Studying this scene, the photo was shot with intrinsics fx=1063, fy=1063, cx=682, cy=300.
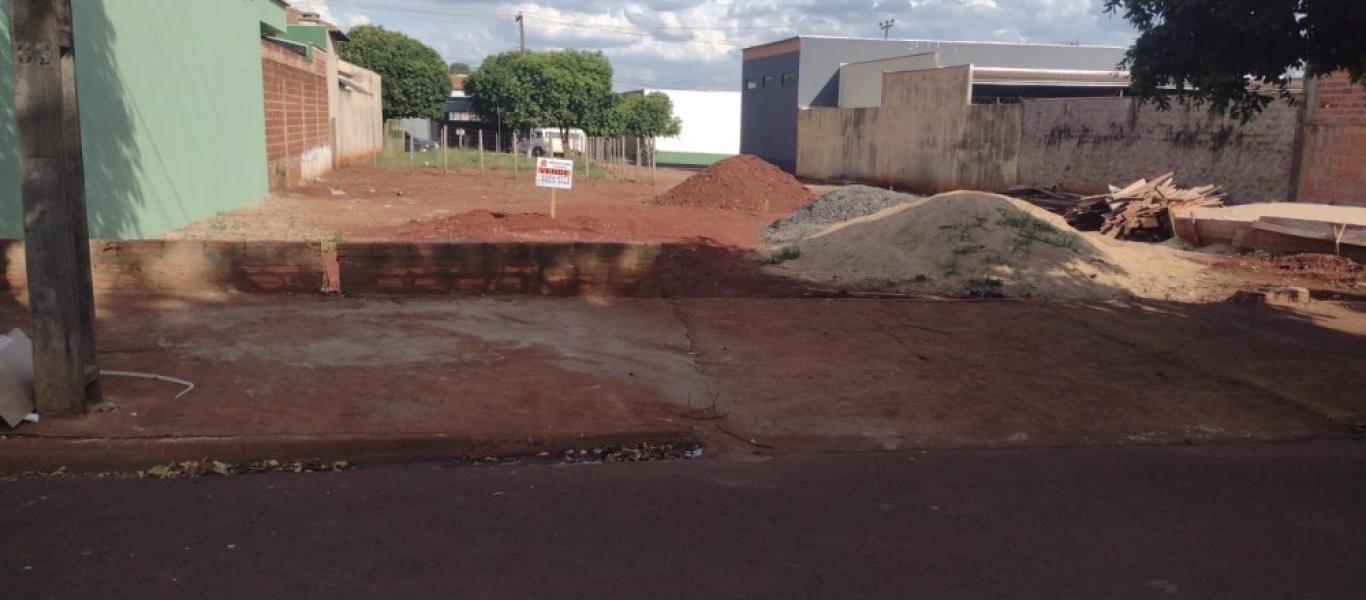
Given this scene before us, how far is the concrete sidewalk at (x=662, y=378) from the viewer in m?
6.00

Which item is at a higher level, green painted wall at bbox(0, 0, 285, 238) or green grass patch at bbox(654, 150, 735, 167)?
green painted wall at bbox(0, 0, 285, 238)

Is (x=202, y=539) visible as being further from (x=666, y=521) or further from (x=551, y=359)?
(x=551, y=359)

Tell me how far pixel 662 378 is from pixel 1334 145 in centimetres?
1517

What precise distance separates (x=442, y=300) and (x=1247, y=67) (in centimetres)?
699

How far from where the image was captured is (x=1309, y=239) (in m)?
15.6

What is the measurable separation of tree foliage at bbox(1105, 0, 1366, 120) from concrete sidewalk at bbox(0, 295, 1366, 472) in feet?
7.32

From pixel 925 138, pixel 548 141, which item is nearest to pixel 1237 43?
pixel 925 138

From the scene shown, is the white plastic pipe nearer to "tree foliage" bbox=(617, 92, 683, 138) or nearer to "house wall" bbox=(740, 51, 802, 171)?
"house wall" bbox=(740, 51, 802, 171)

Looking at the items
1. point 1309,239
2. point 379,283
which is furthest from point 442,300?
point 1309,239

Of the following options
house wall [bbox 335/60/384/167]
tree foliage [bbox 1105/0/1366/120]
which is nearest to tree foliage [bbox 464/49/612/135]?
house wall [bbox 335/60/384/167]

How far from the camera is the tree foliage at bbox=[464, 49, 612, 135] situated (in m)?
60.6

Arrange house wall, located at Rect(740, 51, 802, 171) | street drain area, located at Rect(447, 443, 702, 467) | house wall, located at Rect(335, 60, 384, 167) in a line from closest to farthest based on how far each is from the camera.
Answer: street drain area, located at Rect(447, 443, 702, 467)
house wall, located at Rect(335, 60, 384, 167)
house wall, located at Rect(740, 51, 802, 171)

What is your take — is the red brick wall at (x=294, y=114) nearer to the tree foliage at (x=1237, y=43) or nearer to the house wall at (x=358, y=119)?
the house wall at (x=358, y=119)

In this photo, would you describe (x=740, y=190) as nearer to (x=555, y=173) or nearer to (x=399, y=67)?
(x=555, y=173)
